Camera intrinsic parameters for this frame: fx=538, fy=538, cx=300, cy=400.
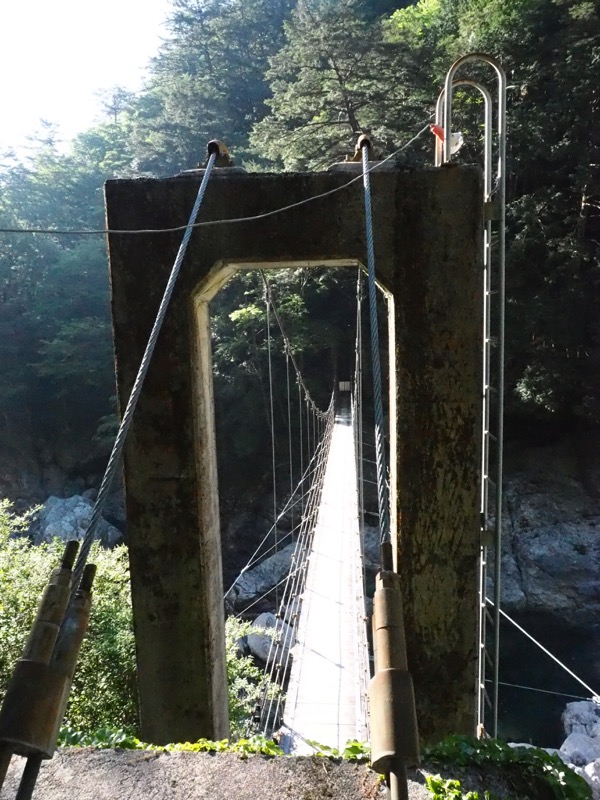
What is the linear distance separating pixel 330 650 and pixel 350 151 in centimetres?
775

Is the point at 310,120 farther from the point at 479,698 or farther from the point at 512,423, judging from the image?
the point at 479,698

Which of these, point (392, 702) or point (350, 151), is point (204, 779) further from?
point (350, 151)

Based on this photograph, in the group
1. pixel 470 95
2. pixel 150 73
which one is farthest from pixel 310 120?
pixel 150 73

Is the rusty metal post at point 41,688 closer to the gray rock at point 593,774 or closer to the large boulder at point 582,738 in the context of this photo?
the gray rock at point 593,774

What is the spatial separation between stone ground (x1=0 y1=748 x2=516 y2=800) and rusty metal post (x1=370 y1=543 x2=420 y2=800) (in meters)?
0.60

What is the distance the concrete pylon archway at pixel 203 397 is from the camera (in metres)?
1.37

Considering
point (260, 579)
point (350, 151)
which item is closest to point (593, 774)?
point (260, 579)

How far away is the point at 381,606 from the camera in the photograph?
608mm

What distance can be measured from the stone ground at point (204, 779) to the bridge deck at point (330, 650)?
569 millimetres

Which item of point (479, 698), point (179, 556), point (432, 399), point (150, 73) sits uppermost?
point (150, 73)

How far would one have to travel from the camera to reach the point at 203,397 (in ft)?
4.93

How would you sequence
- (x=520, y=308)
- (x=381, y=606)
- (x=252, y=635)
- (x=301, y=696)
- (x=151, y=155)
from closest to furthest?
(x=381, y=606), (x=301, y=696), (x=252, y=635), (x=520, y=308), (x=151, y=155)

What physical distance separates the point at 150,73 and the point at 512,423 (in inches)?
647

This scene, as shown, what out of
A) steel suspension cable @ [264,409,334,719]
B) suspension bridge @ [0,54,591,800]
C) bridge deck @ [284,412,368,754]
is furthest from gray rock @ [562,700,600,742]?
suspension bridge @ [0,54,591,800]
